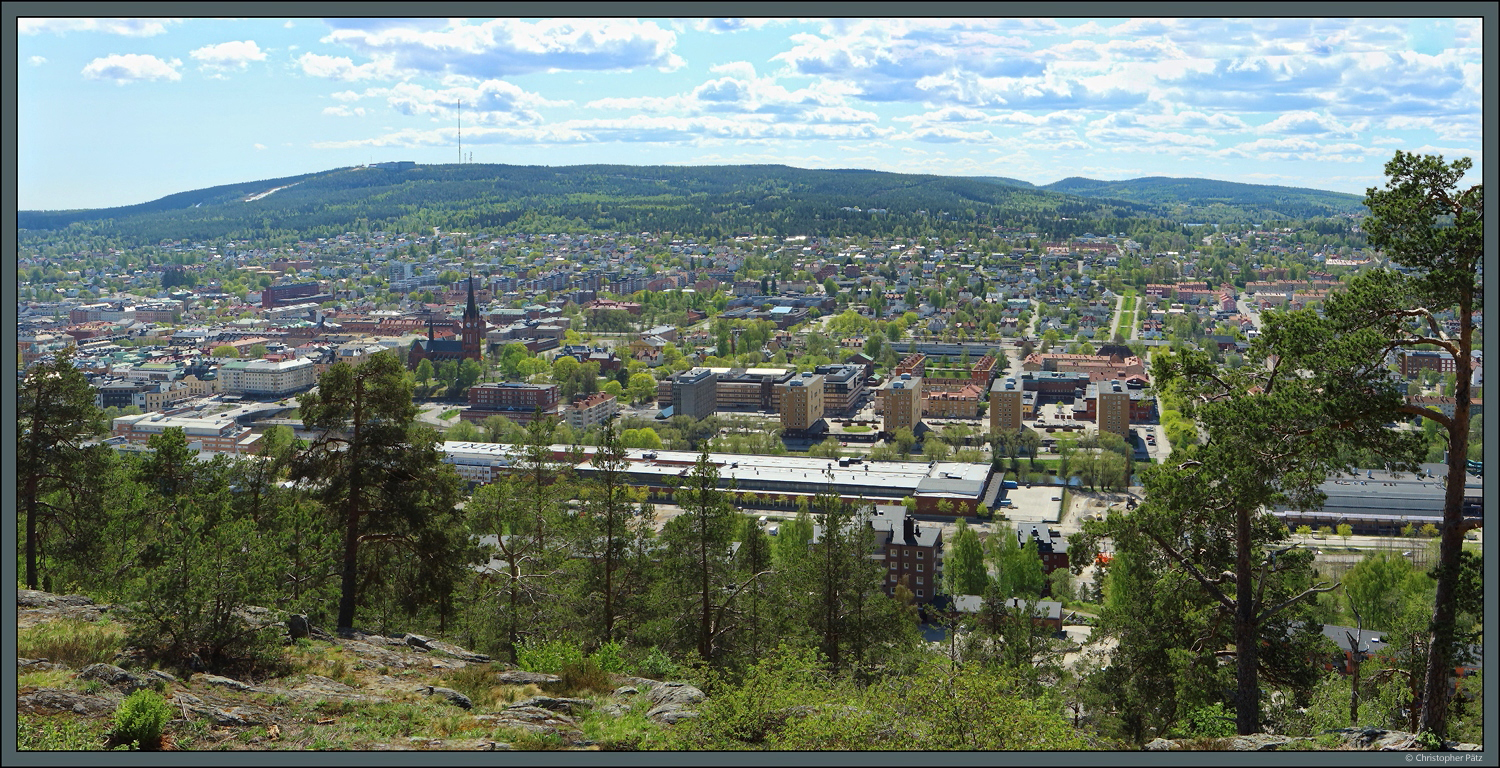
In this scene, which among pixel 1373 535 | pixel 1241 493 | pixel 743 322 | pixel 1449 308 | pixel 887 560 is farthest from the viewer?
pixel 743 322

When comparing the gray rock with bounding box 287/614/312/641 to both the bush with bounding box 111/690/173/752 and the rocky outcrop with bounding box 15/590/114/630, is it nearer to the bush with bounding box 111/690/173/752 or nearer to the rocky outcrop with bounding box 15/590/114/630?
the rocky outcrop with bounding box 15/590/114/630

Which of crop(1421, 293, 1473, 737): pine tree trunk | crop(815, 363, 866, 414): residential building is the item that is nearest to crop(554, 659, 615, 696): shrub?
crop(1421, 293, 1473, 737): pine tree trunk

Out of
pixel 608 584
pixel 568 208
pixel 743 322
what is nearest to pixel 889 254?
pixel 743 322

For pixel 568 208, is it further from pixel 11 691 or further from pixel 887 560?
pixel 11 691

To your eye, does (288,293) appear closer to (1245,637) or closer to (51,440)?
(51,440)

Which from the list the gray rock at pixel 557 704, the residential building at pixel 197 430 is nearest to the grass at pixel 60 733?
the gray rock at pixel 557 704

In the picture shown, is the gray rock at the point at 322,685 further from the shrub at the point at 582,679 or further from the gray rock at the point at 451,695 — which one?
the shrub at the point at 582,679
